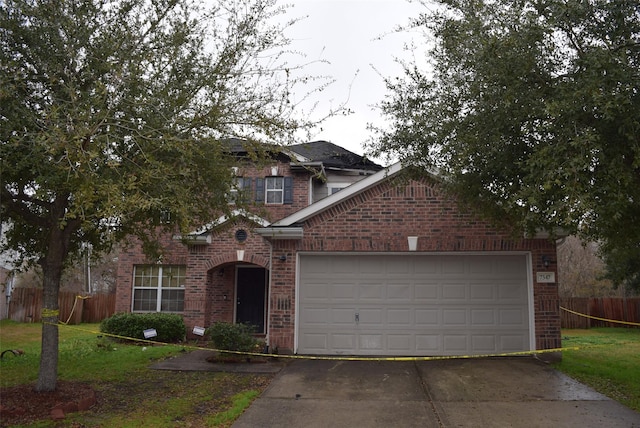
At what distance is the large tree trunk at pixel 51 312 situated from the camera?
8094mm

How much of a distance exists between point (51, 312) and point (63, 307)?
18.0m

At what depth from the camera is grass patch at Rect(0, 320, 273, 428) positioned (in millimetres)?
7031

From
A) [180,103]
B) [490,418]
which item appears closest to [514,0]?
[180,103]

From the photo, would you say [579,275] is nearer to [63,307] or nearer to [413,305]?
[413,305]

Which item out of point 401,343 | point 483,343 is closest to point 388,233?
point 401,343

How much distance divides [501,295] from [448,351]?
172cm

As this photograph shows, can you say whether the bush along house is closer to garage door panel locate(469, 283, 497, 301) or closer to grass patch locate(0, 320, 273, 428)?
garage door panel locate(469, 283, 497, 301)

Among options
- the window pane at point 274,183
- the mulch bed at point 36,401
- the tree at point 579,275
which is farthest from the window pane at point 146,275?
the tree at point 579,275

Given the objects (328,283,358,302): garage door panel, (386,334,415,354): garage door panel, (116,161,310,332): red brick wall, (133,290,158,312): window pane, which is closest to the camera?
(386,334,415,354): garage door panel

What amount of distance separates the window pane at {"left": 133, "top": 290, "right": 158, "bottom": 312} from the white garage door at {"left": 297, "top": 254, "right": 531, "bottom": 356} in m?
6.81

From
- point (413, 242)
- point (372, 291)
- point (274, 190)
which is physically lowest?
point (372, 291)

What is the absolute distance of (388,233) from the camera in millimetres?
12016

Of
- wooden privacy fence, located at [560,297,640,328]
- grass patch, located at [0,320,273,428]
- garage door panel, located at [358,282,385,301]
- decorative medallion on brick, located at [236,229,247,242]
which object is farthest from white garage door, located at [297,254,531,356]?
wooden privacy fence, located at [560,297,640,328]

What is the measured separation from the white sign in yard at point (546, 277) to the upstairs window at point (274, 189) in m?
9.27
